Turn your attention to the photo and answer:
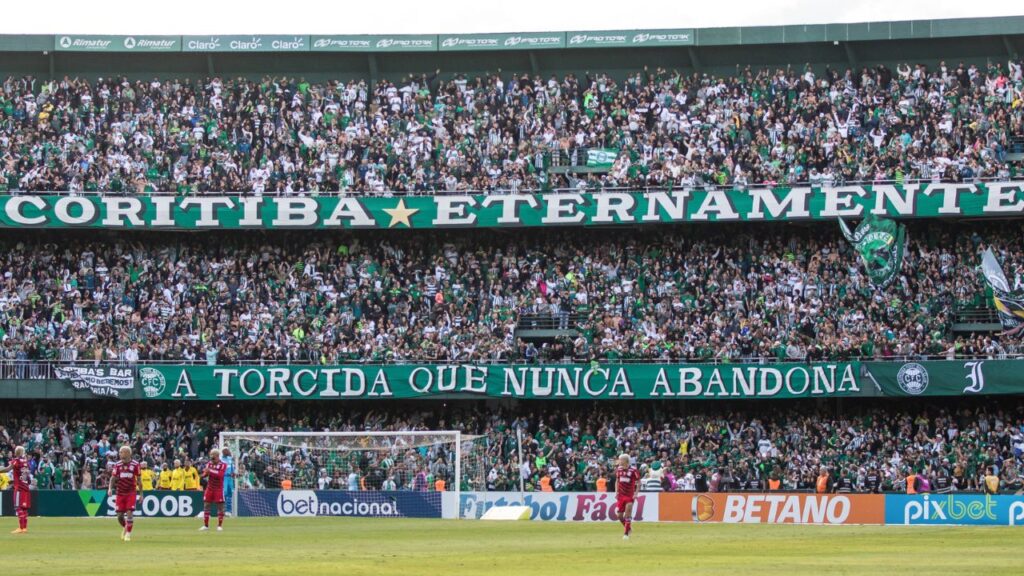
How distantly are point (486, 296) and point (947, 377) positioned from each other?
15502 millimetres

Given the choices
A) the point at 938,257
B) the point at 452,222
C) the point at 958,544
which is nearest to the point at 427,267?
the point at 452,222

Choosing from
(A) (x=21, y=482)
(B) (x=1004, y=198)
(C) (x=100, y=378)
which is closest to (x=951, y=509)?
(B) (x=1004, y=198)

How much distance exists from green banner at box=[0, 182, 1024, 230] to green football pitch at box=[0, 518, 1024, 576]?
17.4 meters

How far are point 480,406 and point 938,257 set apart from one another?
16200 millimetres

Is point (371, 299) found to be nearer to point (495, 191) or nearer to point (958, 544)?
point (495, 191)

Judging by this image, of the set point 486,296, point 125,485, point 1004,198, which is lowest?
point 125,485

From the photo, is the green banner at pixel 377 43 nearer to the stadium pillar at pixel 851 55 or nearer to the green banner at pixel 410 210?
the green banner at pixel 410 210

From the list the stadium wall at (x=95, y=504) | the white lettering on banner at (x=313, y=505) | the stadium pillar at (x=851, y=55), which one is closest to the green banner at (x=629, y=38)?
the stadium pillar at (x=851, y=55)

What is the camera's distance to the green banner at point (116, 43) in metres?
57.7

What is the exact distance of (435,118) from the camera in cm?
5681

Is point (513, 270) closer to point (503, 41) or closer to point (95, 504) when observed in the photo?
point (503, 41)

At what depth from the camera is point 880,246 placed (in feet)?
156

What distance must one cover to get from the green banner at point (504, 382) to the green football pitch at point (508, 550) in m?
12.5

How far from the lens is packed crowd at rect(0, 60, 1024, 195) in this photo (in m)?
52.7
